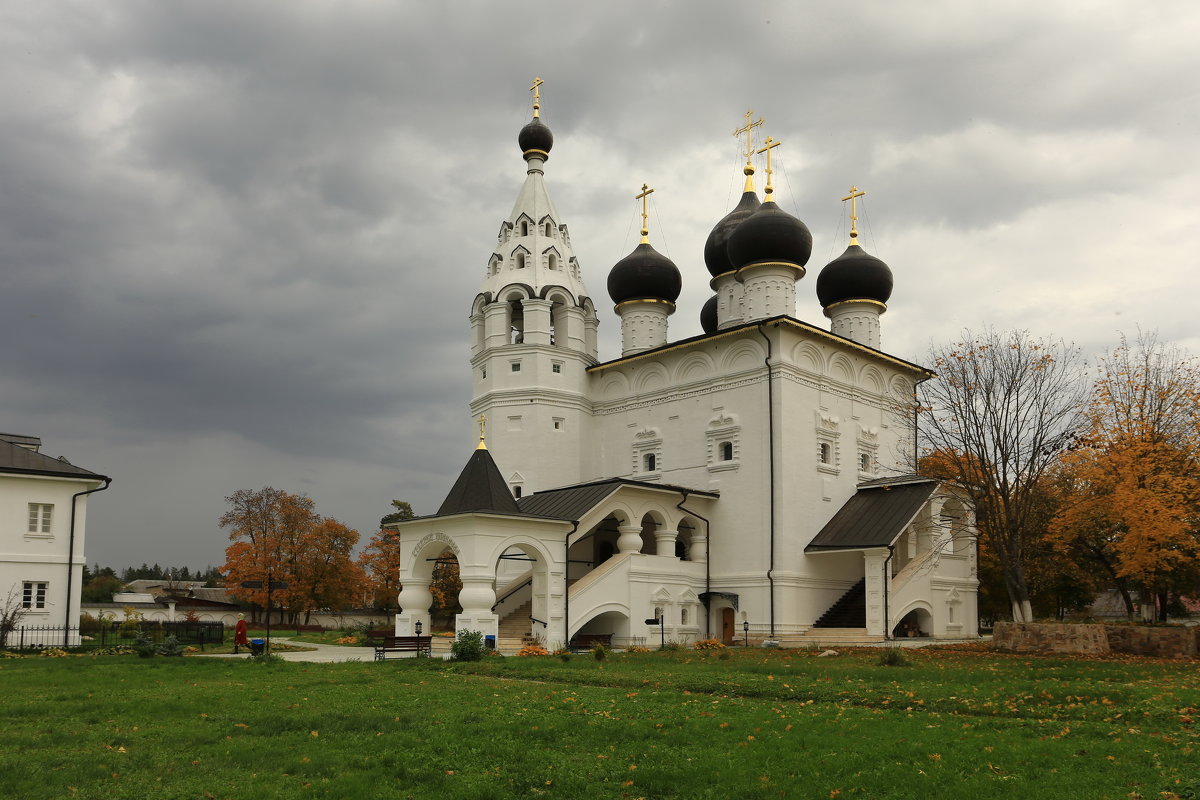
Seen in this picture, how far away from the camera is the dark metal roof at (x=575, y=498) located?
79.2ft

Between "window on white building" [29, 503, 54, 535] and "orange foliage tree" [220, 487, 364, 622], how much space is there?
45.5 ft

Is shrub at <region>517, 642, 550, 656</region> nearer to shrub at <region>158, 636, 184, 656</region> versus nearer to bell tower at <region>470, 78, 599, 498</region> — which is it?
shrub at <region>158, 636, 184, 656</region>

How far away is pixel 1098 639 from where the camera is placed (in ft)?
57.5

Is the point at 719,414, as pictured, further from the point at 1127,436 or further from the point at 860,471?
the point at 1127,436

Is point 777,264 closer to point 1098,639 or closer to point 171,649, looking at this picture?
point 1098,639

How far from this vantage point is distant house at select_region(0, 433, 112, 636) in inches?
949

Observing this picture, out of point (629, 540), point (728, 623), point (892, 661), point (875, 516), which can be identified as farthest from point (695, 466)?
point (892, 661)

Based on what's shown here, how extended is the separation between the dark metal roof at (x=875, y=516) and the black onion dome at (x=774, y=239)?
713 cm

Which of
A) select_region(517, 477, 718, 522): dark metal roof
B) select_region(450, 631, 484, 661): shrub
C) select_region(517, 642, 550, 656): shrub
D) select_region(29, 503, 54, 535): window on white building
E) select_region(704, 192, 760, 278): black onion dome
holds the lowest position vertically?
select_region(517, 642, 550, 656): shrub

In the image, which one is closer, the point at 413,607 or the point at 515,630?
the point at 413,607

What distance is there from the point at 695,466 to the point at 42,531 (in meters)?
17.1

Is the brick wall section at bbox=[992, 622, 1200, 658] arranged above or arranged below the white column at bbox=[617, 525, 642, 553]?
below

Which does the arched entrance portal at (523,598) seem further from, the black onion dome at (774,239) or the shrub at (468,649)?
the black onion dome at (774,239)

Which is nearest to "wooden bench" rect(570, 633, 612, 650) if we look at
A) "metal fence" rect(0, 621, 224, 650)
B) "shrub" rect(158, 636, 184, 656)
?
"metal fence" rect(0, 621, 224, 650)
